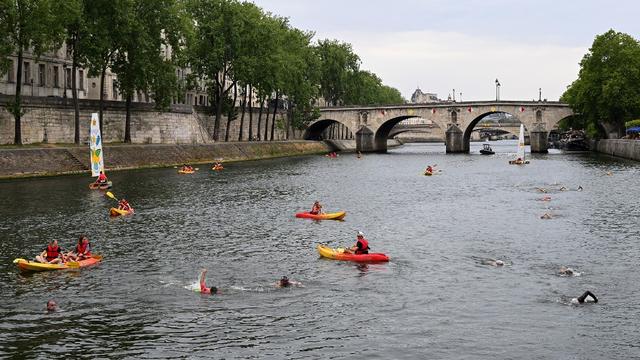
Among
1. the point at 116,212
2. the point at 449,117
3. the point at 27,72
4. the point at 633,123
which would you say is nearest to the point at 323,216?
the point at 116,212

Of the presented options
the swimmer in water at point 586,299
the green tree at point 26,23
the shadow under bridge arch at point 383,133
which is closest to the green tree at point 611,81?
the shadow under bridge arch at point 383,133

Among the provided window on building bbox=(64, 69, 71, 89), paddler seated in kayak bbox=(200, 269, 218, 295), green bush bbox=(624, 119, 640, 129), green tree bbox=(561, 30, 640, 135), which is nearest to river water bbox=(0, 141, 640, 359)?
paddler seated in kayak bbox=(200, 269, 218, 295)

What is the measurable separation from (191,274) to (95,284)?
4.14m

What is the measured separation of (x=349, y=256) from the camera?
37.4 metres

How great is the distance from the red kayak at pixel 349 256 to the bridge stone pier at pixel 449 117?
117 m

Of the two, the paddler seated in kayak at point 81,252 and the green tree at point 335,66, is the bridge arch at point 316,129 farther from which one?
the paddler seated in kayak at point 81,252

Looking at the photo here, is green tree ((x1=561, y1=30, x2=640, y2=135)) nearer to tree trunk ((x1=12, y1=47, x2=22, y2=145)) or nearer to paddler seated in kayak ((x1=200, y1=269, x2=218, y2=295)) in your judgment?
tree trunk ((x1=12, y1=47, x2=22, y2=145))

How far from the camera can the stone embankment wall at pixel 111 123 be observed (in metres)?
91.6

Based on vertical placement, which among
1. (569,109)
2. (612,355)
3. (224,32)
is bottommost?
(612,355)

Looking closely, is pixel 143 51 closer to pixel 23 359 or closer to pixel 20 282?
pixel 20 282

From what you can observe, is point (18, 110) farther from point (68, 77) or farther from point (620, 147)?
point (620, 147)

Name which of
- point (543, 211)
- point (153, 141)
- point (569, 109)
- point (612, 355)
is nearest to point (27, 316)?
point (612, 355)

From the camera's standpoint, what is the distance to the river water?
24719 mm

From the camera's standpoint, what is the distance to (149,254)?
38.7 metres
